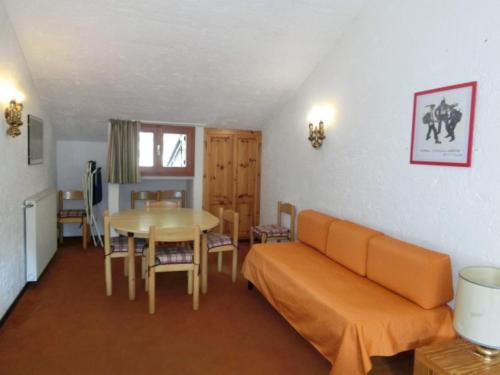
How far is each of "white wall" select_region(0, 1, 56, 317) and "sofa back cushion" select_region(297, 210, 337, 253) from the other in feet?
8.87

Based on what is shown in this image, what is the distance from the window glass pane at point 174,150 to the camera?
17.2ft

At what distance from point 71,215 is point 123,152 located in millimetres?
1136

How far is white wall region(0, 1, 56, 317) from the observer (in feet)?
9.32

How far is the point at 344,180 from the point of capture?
141 inches

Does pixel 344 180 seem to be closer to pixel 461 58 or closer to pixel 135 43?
pixel 461 58

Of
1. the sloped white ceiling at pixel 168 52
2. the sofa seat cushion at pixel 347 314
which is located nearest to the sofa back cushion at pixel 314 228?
the sofa seat cushion at pixel 347 314

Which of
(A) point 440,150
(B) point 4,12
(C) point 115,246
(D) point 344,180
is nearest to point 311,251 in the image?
(D) point 344,180

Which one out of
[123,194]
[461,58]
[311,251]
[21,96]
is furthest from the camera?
[123,194]

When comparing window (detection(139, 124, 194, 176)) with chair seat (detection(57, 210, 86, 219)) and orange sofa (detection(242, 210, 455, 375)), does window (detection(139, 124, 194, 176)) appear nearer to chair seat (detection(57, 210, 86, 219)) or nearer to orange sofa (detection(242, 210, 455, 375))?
chair seat (detection(57, 210, 86, 219))

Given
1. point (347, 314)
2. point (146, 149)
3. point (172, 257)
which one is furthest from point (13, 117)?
point (347, 314)

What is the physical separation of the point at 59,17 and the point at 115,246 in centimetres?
206

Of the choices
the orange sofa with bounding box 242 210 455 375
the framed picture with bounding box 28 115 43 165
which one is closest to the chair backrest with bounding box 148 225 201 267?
the orange sofa with bounding box 242 210 455 375

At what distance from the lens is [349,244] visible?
3.05 meters

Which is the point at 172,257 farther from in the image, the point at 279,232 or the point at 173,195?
the point at 173,195
